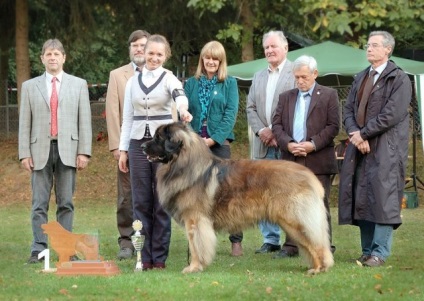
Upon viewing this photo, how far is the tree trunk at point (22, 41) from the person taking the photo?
76.3 ft

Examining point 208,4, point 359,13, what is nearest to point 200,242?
point 208,4

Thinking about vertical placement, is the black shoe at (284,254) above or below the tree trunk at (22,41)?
below

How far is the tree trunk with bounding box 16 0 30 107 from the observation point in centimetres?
2325

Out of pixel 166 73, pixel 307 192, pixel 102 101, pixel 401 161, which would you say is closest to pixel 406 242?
pixel 401 161

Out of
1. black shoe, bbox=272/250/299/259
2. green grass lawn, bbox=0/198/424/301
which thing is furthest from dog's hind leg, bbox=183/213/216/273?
black shoe, bbox=272/250/299/259

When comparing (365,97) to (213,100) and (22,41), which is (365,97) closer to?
(213,100)

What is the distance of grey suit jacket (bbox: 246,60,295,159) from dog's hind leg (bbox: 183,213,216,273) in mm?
1923

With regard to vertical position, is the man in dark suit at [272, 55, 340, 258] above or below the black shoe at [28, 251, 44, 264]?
above

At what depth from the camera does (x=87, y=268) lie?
8.35 meters

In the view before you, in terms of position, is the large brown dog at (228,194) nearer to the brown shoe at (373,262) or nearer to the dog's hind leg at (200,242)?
the dog's hind leg at (200,242)

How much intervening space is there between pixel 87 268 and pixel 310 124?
2720 millimetres

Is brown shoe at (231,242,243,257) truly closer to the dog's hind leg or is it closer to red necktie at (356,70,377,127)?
the dog's hind leg

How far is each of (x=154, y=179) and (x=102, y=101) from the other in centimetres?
1675

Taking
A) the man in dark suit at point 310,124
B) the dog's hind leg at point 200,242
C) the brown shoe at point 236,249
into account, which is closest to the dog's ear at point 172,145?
the dog's hind leg at point 200,242
